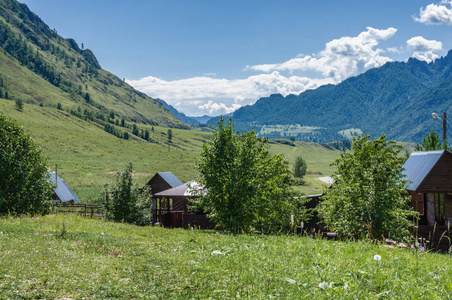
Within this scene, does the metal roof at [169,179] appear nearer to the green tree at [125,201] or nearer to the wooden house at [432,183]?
the green tree at [125,201]

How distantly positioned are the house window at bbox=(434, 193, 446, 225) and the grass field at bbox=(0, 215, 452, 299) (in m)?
21.0

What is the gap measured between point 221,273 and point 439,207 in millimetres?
26807

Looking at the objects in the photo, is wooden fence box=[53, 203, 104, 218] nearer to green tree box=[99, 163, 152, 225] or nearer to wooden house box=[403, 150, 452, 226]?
green tree box=[99, 163, 152, 225]

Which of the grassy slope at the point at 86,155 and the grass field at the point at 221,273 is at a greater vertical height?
the grassy slope at the point at 86,155

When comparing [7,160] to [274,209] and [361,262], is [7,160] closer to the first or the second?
[274,209]

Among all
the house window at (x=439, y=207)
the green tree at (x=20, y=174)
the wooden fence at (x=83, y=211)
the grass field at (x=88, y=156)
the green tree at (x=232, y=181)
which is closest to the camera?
the green tree at (x=232, y=181)

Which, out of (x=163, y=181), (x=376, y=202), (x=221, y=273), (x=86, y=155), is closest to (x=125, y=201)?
(x=376, y=202)

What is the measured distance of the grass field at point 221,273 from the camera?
6.17m

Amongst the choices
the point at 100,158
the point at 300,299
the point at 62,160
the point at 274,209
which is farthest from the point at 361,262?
the point at 100,158

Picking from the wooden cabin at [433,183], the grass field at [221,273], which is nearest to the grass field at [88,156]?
the wooden cabin at [433,183]

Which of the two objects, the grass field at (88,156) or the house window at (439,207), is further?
the grass field at (88,156)

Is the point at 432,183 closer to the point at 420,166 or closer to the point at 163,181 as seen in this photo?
the point at 420,166

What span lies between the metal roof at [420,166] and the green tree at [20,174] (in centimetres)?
2581

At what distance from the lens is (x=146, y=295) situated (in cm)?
623
